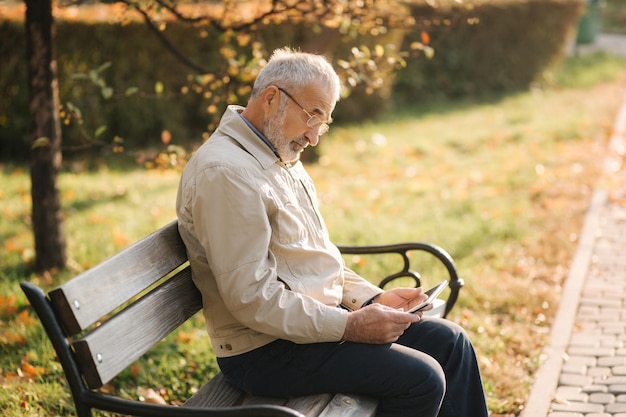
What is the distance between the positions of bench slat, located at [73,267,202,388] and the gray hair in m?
0.81

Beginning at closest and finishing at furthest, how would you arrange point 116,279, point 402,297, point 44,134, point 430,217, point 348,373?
point 116,279 < point 348,373 < point 402,297 < point 44,134 < point 430,217

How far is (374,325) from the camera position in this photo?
2.84 meters

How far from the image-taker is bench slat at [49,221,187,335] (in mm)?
2396

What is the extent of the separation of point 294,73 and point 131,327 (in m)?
1.09

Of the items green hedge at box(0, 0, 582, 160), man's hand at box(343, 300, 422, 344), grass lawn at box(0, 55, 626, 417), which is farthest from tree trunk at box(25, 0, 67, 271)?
man's hand at box(343, 300, 422, 344)

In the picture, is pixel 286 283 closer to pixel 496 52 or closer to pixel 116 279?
pixel 116 279

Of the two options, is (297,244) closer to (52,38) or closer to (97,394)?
(97,394)

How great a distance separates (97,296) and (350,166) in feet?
21.7

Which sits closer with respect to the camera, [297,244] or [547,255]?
[297,244]

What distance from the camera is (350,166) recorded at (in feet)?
29.6

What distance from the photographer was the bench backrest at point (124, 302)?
2.42 m

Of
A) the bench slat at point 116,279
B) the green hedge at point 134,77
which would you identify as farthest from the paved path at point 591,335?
the green hedge at point 134,77

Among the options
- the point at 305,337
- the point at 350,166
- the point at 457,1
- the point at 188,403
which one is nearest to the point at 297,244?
the point at 305,337

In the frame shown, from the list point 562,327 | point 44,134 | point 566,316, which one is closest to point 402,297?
point 562,327
